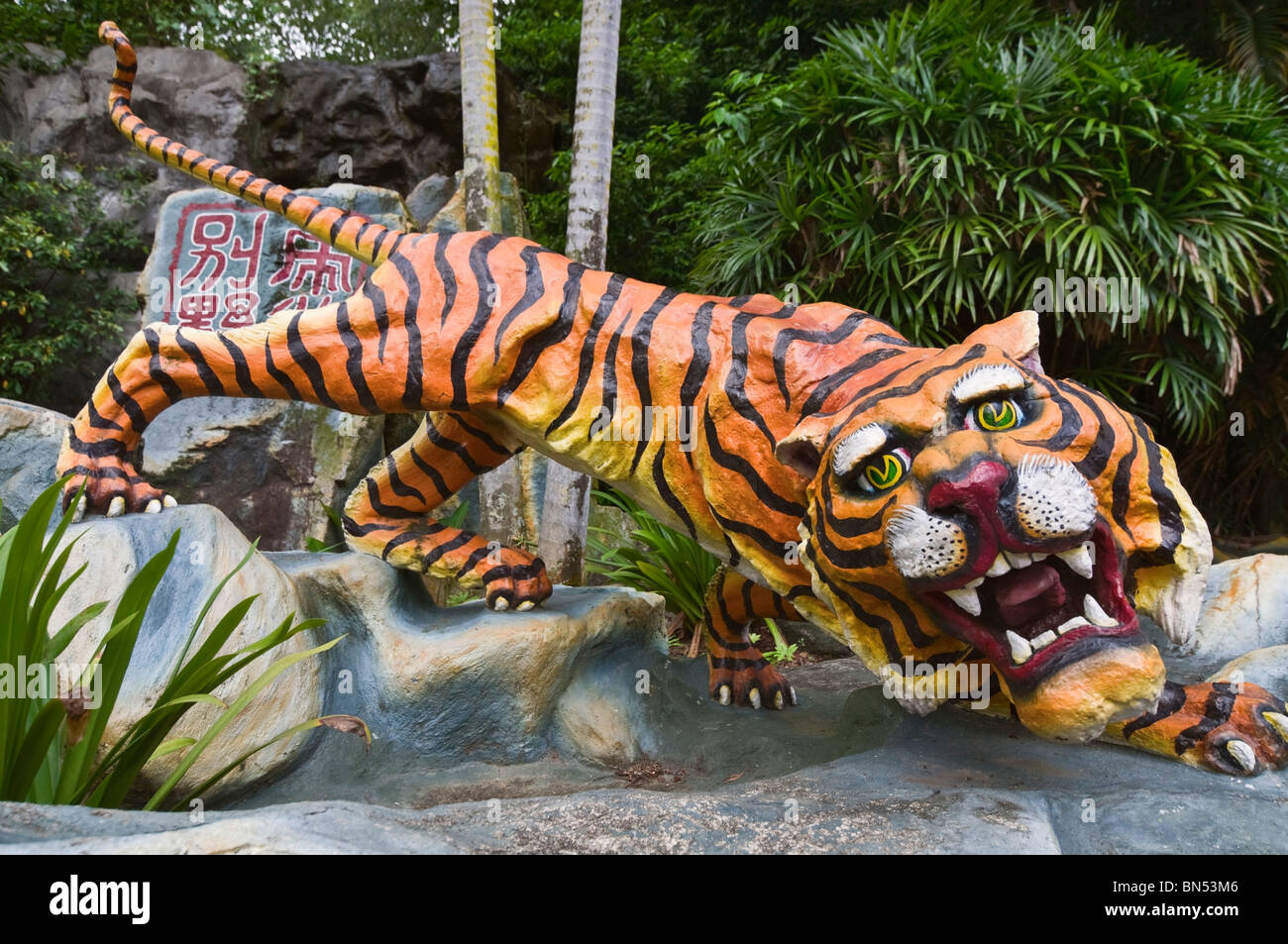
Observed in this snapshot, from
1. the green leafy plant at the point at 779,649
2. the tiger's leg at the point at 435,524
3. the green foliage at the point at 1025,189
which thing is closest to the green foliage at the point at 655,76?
the green foliage at the point at 1025,189

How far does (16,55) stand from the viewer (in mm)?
8445

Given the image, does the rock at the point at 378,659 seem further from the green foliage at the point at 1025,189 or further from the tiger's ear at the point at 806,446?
the green foliage at the point at 1025,189

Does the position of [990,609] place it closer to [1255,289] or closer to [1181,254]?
[1181,254]

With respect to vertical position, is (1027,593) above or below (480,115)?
below

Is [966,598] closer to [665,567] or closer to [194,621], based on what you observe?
[194,621]

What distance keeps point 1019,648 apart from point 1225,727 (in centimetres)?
83

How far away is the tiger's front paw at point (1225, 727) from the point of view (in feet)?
8.32

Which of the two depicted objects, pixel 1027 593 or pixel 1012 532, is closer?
pixel 1012 532

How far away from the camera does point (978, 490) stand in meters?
2.17

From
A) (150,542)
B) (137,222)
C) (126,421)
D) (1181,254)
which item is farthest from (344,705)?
(137,222)

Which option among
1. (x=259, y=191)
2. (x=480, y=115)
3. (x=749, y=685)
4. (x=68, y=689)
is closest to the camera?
(x=68, y=689)

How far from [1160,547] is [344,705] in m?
2.62

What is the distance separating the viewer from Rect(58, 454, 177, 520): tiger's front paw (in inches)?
123

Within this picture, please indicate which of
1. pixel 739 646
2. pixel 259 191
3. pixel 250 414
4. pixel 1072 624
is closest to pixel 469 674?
pixel 739 646
